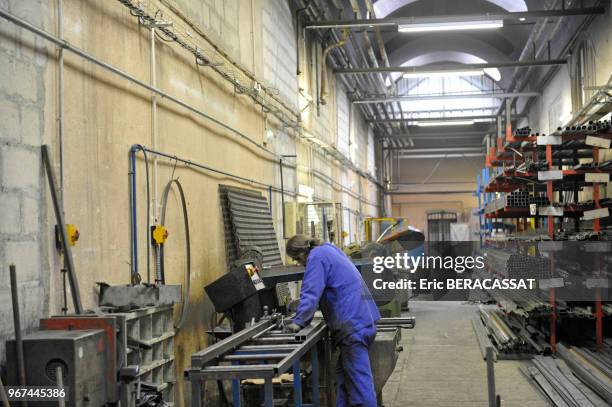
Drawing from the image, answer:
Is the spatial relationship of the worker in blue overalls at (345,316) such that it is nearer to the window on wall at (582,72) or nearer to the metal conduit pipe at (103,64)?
the metal conduit pipe at (103,64)

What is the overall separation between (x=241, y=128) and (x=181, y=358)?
8.75ft

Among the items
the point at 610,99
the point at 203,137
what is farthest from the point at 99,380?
the point at 610,99

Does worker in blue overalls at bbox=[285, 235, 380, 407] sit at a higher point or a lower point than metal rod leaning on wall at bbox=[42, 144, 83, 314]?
lower

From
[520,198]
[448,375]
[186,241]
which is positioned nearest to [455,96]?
[520,198]

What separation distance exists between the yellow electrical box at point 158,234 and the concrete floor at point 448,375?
2.41 meters

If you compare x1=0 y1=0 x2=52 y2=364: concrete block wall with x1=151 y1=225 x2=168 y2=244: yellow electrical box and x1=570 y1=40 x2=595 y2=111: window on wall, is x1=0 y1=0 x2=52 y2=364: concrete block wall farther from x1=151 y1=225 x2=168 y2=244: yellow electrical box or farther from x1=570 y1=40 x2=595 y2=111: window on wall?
x1=570 y1=40 x2=595 y2=111: window on wall

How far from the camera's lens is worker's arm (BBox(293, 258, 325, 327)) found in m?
4.01

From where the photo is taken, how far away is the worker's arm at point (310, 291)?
401 centimetres

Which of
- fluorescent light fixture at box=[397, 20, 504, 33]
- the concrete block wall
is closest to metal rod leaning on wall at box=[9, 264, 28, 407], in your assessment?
the concrete block wall

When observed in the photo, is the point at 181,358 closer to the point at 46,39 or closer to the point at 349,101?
the point at 46,39

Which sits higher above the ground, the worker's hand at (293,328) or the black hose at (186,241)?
the black hose at (186,241)

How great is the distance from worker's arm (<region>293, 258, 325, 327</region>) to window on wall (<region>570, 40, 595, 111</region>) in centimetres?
675

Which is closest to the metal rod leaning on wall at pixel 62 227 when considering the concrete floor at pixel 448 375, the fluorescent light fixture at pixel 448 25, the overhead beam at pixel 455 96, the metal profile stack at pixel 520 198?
the concrete floor at pixel 448 375

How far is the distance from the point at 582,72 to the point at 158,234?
26.5 feet
